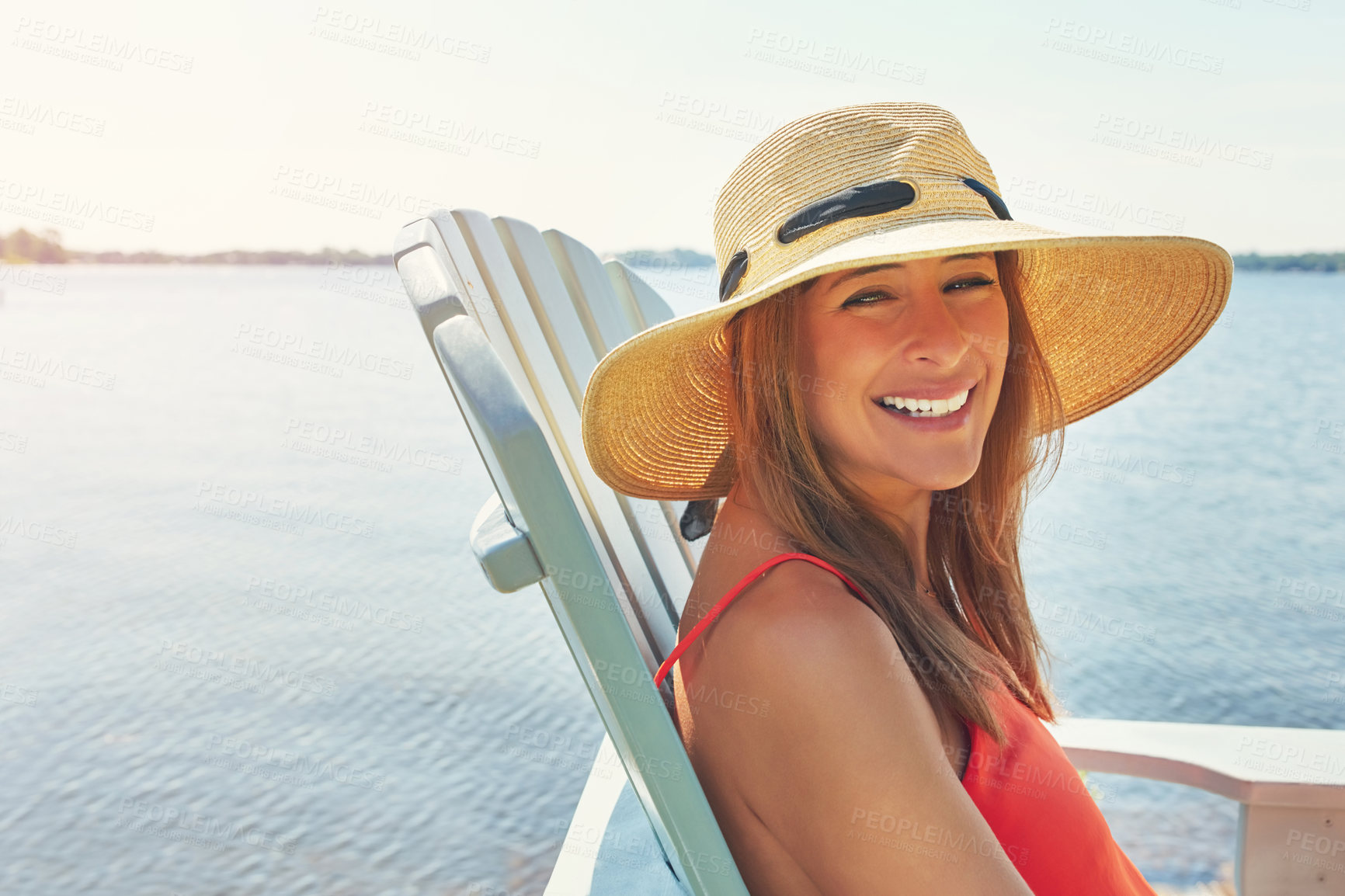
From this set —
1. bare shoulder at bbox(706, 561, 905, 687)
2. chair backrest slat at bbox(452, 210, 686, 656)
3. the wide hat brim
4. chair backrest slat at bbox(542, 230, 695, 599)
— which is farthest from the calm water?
bare shoulder at bbox(706, 561, 905, 687)

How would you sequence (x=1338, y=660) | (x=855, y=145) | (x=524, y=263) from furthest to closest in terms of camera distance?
(x=1338, y=660)
(x=524, y=263)
(x=855, y=145)

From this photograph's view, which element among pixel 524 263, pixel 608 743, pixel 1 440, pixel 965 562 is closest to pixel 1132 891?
pixel 965 562

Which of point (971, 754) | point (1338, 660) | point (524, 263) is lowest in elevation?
point (1338, 660)

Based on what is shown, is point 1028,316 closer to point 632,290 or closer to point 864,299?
point 864,299

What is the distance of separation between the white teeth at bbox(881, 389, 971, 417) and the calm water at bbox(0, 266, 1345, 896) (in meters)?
2.27

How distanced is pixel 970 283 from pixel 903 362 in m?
0.15

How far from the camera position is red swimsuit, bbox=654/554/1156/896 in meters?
0.96

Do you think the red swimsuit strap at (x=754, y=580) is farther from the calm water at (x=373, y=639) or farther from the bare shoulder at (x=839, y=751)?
the calm water at (x=373, y=639)

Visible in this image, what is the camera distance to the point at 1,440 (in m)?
9.11

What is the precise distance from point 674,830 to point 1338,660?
4687 mm

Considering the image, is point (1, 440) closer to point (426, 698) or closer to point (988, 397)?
point (426, 698)

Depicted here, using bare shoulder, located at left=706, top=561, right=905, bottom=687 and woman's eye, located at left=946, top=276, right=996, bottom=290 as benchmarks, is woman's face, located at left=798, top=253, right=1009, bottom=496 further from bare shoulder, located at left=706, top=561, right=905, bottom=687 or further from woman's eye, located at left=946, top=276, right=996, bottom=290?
bare shoulder, located at left=706, top=561, right=905, bottom=687

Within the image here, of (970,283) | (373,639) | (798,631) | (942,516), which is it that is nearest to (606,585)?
(798,631)

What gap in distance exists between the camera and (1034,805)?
3.22 ft
